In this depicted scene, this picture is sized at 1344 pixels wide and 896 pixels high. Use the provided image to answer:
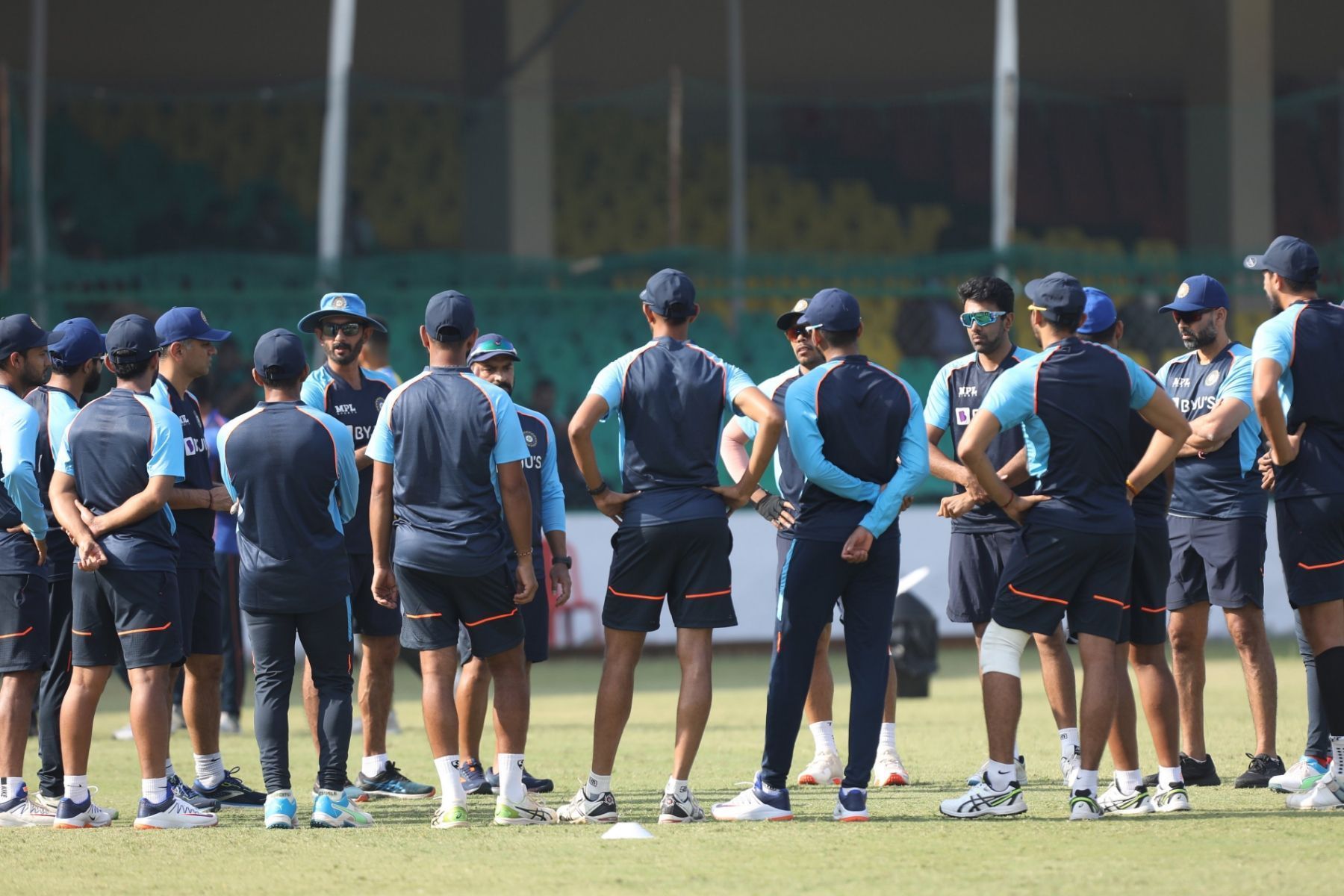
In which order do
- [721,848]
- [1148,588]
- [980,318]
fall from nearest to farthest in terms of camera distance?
[721,848] < [1148,588] < [980,318]

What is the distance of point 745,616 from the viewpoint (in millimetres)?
14672

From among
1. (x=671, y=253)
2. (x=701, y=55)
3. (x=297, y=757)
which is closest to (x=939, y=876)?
(x=297, y=757)

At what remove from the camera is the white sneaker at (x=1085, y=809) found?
6688 millimetres

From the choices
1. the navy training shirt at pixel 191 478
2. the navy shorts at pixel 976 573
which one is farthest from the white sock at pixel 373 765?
the navy shorts at pixel 976 573

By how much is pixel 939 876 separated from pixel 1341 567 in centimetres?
260

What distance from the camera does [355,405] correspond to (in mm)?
8133

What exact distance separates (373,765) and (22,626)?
66.4 inches

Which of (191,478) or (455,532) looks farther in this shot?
(191,478)

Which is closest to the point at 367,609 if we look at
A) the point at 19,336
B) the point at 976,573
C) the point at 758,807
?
the point at 19,336

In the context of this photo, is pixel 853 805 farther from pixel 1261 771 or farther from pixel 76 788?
pixel 76 788

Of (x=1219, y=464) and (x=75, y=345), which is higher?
(x=75, y=345)

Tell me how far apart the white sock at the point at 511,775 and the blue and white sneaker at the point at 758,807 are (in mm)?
797

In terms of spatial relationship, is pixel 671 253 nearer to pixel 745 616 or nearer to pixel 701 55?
pixel 745 616

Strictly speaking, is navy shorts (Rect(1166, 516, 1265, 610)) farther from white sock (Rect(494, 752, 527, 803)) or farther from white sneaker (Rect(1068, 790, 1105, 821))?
white sock (Rect(494, 752, 527, 803))
